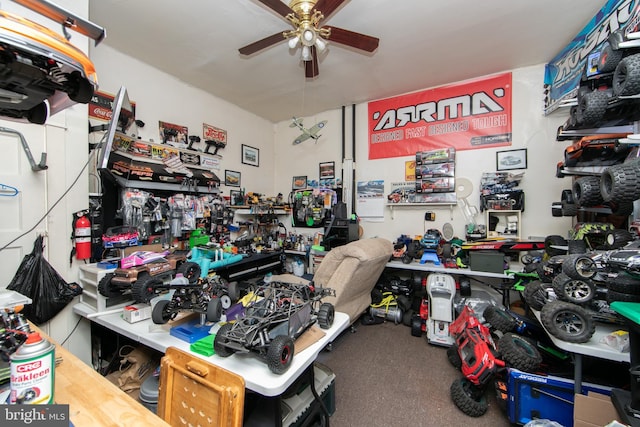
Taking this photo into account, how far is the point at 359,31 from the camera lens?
7.75ft

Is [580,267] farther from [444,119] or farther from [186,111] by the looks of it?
[186,111]

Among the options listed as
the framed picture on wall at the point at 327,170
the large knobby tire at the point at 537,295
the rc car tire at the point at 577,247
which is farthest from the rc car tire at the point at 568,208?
the framed picture on wall at the point at 327,170

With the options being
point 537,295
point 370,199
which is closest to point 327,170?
point 370,199

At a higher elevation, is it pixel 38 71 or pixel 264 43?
pixel 264 43

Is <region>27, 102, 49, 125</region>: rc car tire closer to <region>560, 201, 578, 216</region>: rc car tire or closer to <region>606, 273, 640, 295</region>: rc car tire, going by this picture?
<region>606, 273, 640, 295</region>: rc car tire

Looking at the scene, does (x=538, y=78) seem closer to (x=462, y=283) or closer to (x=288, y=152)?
(x=462, y=283)

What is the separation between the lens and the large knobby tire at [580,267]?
1367 mm

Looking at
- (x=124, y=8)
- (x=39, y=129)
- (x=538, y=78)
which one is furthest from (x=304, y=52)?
(x=538, y=78)

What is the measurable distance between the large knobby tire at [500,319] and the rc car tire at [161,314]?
7.58 feet

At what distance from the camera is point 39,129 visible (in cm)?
169

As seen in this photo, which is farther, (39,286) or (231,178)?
(231,178)

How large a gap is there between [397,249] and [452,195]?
1.01 metres

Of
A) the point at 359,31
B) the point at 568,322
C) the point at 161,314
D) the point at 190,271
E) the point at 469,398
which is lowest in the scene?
the point at 469,398

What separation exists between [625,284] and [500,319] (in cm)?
Result: 100
